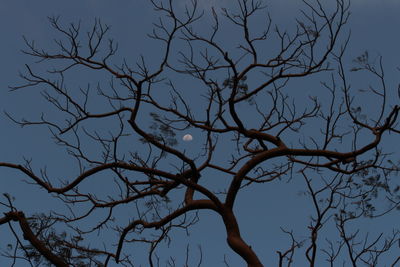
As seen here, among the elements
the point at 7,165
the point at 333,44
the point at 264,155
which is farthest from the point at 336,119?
the point at 7,165

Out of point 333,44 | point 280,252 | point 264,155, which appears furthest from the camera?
point 333,44

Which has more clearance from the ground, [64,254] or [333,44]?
[333,44]

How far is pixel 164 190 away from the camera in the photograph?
227 inches

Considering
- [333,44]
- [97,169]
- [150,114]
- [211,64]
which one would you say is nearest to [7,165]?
[97,169]

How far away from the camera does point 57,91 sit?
5.92m

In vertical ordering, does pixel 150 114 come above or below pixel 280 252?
above

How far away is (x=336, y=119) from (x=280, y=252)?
6.31 feet

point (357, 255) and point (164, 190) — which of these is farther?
point (164, 190)

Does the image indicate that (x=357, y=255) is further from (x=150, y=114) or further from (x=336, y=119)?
(x=150, y=114)

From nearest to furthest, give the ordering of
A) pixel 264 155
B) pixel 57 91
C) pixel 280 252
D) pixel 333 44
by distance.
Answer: pixel 280 252, pixel 264 155, pixel 333 44, pixel 57 91

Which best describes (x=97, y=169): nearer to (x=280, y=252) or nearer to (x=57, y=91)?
(x=57, y=91)

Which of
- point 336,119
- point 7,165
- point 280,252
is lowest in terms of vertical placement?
point 280,252

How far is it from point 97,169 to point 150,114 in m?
1.07

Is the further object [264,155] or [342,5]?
[342,5]
